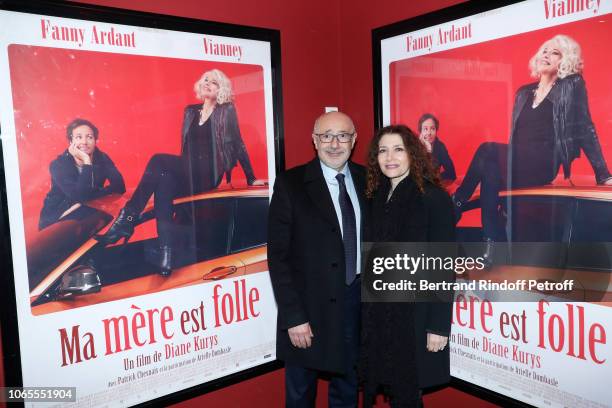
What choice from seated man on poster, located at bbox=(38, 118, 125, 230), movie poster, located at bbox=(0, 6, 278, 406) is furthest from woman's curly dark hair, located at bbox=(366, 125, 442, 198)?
seated man on poster, located at bbox=(38, 118, 125, 230)

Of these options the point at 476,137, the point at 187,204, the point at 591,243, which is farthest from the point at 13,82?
the point at 591,243

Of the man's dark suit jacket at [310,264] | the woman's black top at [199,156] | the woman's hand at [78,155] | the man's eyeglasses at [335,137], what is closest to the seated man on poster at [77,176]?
the woman's hand at [78,155]

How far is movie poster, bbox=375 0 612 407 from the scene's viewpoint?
1690 mm

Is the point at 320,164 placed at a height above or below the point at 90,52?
below

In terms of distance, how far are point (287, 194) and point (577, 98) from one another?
1200mm

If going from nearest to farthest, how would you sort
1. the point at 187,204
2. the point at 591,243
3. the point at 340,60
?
the point at 591,243
the point at 187,204
the point at 340,60

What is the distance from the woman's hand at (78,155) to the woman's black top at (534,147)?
5.78 feet

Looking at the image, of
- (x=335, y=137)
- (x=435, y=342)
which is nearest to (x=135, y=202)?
(x=335, y=137)

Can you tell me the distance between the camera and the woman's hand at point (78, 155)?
1.88m

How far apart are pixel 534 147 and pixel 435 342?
2.87ft

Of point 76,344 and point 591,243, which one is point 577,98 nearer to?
point 591,243

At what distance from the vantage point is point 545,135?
1806 millimetres

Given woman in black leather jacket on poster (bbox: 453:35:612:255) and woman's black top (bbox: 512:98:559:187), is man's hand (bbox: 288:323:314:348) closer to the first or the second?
woman in black leather jacket on poster (bbox: 453:35:612:255)

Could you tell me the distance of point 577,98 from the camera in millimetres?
1710
